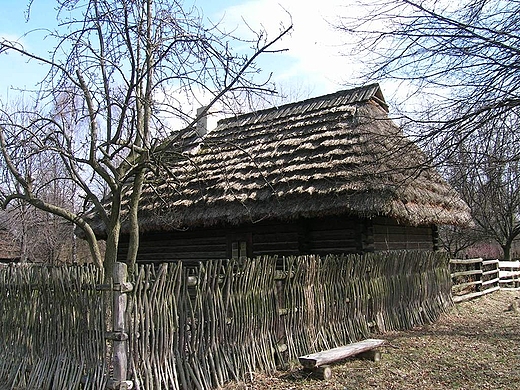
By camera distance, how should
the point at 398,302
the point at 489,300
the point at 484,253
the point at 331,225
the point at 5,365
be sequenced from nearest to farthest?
the point at 5,365
the point at 398,302
the point at 331,225
the point at 489,300
the point at 484,253

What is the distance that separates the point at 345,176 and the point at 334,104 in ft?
13.2

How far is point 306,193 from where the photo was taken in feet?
32.0

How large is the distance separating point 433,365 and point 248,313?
2.88 m

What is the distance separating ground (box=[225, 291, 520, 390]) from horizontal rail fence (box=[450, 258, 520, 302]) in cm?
333

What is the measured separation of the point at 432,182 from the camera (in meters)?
12.4

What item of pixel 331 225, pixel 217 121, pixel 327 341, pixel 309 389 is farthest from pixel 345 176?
pixel 217 121

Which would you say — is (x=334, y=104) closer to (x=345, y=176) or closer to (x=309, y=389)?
(x=345, y=176)

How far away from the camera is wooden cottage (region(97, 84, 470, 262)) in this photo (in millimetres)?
9453

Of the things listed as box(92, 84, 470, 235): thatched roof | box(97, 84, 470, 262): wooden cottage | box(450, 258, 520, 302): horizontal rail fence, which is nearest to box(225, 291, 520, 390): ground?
box(97, 84, 470, 262): wooden cottage

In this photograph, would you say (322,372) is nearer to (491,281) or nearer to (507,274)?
(491,281)

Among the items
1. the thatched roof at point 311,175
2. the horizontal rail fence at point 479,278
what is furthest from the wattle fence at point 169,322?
the horizontal rail fence at point 479,278

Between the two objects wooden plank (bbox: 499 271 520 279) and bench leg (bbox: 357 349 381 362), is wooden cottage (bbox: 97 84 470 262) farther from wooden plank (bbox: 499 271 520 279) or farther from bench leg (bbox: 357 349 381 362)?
wooden plank (bbox: 499 271 520 279)

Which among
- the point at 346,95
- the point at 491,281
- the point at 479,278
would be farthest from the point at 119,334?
the point at 491,281

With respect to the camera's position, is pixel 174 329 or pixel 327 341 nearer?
pixel 174 329
